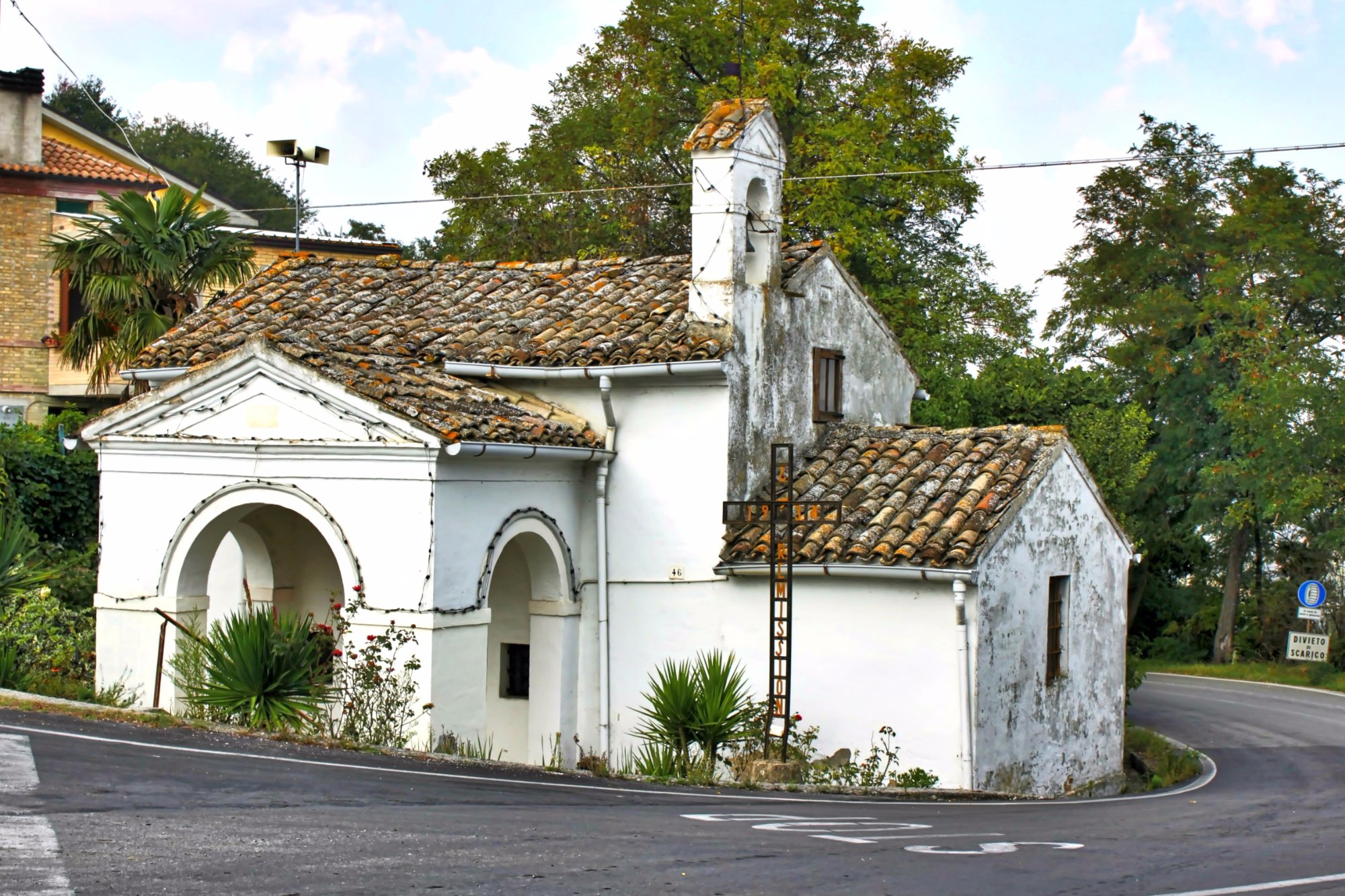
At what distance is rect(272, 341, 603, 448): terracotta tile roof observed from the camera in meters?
14.5

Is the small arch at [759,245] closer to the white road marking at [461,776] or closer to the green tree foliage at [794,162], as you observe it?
the white road marking at [461,776]

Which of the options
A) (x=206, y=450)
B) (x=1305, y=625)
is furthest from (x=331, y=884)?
(x=1305, y=625)

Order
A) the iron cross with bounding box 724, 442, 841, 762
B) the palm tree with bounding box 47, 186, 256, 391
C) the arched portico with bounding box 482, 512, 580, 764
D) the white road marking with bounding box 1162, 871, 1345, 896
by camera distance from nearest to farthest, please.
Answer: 1. the white road marking with bounding box 1162, 871, 1345, 896
2. the iron cross with bounding box 724, 442, 841, 762
3. the arched portico with bounding box 482, 512, 580, 764
4. the palm tree with bounding box 47, 186, 256, 391

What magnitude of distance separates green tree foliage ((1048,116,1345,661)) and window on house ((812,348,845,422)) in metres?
21.1

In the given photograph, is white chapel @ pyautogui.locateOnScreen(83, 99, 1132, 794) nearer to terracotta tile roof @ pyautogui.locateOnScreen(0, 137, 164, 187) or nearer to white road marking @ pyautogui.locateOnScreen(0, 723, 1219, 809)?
white road marking @ pyautogui.locateOnScreen(0, 723, 1219, 809)

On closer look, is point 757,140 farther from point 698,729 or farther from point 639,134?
point 639,134

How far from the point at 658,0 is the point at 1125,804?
84.6ft

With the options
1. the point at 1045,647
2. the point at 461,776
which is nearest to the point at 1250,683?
the point at 1045,647

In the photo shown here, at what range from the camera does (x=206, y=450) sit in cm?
1525

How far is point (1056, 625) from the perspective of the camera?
692 inches

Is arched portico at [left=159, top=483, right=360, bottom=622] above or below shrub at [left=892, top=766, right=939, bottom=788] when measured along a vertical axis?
above

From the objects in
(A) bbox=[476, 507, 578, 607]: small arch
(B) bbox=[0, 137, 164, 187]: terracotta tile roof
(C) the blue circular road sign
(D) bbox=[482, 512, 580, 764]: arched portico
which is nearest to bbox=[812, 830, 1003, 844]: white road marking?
(A) bbox=[476, 507, 578, 607]: small arch

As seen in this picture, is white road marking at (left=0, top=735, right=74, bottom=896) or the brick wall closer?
white road marking at (left=0, top=735, right=74, bottom=896)

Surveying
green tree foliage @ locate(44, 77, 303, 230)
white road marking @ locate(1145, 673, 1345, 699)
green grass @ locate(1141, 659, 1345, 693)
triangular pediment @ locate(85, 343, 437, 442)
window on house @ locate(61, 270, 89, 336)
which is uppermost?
green tree foliage @ locate(44, 77, 303, 230)
